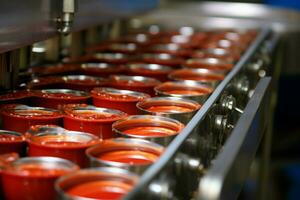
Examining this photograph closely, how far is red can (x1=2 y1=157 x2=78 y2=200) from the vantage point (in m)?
1.27

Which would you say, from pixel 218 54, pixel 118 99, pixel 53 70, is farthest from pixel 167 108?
pixel 218 54

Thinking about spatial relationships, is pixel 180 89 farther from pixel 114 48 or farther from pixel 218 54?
pixel 114 48

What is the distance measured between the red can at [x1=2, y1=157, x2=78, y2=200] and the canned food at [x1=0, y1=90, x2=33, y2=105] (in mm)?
550

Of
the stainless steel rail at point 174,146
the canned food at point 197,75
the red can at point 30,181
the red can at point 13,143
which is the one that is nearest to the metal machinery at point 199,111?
the stainless steel rail at point 174,146

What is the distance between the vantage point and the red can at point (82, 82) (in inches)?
85.0

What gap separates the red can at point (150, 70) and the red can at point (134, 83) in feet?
0.43

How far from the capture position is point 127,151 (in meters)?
1.50

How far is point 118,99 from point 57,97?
19 centimetres

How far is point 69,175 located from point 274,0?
4.31 metres

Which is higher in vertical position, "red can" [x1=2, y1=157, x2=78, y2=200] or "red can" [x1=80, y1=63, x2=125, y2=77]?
"red can" [x1=80, y1=63, x2=125, y2=77]

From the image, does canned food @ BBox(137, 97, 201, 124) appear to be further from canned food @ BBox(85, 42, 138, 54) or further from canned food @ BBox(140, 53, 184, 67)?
canned food @ BBox(85, 42, 138, 54)

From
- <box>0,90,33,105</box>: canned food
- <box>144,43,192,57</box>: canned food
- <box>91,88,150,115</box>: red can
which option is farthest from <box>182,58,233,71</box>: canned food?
<box>0,90,33,105</box>: canned food

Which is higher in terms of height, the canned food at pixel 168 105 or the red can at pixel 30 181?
the canned food at pixel 168 105

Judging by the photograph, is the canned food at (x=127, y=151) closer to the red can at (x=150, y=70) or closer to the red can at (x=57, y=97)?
the red can at (x=57, y=97)
